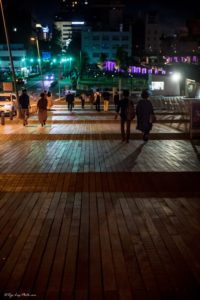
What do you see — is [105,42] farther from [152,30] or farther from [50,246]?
[50,246]

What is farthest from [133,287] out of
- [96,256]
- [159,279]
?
[96,256]

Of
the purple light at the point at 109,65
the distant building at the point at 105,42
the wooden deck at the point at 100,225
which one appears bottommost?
the wooden deck at the point at 100,225

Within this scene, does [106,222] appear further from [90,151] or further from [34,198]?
[90,151]

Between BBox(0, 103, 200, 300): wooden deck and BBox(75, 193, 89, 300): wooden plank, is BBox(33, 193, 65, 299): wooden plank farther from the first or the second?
BBox(75, 193, 89, 300): wooden plank

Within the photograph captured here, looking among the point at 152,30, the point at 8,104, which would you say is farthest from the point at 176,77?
the point at 152,30

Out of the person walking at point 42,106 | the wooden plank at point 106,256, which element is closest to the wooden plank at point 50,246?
the wooden plank at point 106,256

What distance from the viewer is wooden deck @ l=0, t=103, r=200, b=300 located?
14.1 ft

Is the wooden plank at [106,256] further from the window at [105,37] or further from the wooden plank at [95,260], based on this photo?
the window at [105,37]

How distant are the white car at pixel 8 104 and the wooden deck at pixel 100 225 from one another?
18.3 metres

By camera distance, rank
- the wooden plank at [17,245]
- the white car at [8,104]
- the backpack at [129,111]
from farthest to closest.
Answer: the white car at [8,104], the backpack at [129,111], the wooden plank at [17,245]

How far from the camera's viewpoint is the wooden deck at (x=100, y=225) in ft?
14.1

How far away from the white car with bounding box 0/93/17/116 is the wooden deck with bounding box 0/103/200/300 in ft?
60.0

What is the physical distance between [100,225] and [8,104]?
1047 inches

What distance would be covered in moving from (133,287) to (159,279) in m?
0.31
